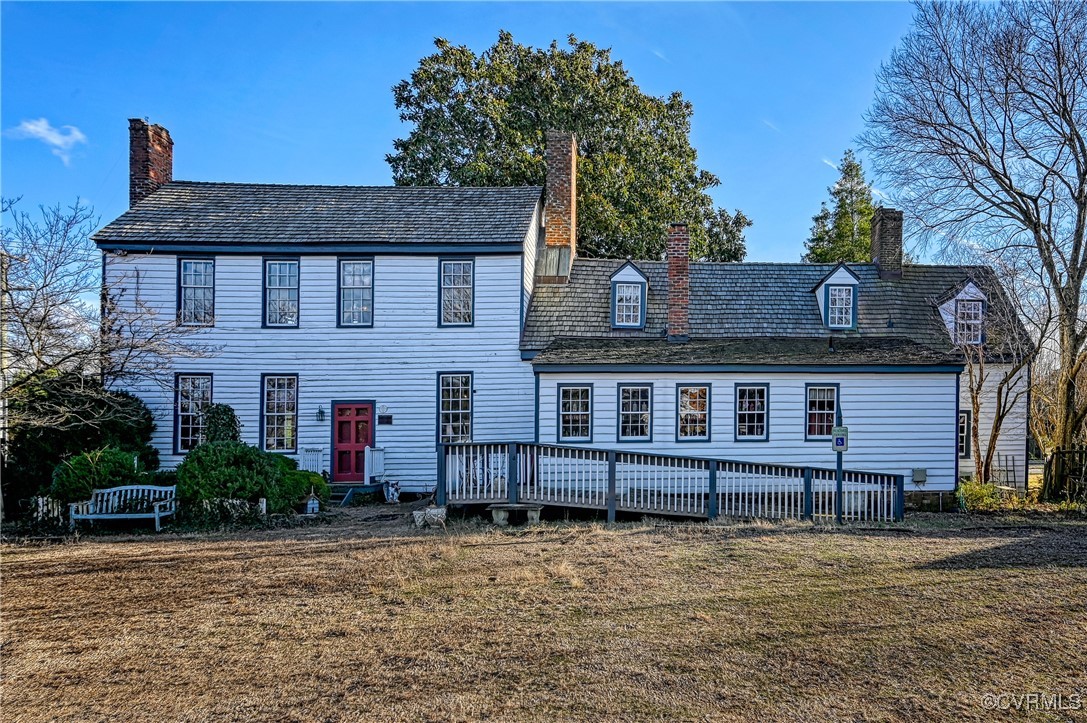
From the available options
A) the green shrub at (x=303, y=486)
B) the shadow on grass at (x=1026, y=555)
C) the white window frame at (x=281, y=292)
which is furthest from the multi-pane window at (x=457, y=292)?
the shadow on grass at (x=1026, y=555)

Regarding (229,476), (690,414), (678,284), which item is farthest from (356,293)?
(690,414)

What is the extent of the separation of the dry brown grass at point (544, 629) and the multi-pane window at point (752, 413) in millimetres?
5146

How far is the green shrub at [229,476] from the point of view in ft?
40.3

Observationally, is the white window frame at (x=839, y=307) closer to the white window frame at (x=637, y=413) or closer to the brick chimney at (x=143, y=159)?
the white window frame at (x=637, y=413)

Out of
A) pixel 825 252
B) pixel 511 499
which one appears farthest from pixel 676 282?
pixel 825 252

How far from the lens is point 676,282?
56.3 ft

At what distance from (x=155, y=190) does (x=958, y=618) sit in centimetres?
2072

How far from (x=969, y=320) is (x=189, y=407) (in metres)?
21.8

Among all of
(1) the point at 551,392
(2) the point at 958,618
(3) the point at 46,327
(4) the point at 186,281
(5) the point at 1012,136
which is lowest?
(2) the point at 958,618

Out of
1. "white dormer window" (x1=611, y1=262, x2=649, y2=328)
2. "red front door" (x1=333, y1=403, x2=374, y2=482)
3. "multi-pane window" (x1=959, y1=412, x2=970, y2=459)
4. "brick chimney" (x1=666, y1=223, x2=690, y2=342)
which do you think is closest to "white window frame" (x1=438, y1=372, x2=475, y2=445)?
"red front door" (x1=333, y1=403, x2=374, y2=482)

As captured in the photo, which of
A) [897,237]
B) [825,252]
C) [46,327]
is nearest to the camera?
[46,327]

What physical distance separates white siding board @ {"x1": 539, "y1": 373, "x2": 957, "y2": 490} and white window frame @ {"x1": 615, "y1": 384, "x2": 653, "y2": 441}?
12 cm

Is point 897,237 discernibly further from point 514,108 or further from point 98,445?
point 98,445

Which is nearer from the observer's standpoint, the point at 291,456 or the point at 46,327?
the point at 46,327
